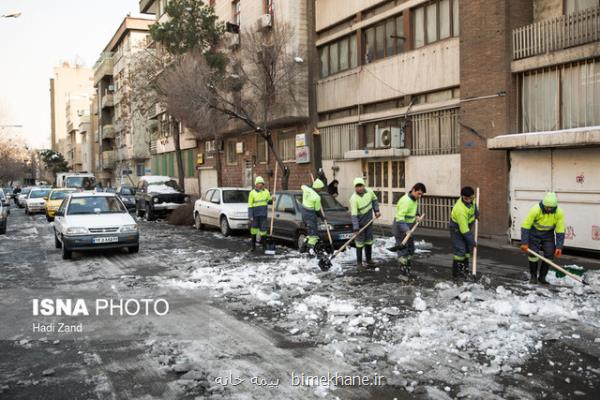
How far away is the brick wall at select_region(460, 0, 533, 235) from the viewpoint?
14.1 m

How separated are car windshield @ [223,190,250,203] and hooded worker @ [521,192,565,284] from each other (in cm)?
1047

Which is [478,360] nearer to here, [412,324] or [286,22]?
[412,324]

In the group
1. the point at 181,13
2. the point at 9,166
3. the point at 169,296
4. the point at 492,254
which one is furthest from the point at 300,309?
the point at 9,166

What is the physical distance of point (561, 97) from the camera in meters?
13.2

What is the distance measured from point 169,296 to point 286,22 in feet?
52.7

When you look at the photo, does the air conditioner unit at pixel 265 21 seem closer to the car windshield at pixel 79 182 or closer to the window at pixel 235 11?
the window at pixel 235 11

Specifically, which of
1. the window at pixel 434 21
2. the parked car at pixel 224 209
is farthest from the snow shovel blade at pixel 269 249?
the window at pixel 434 21

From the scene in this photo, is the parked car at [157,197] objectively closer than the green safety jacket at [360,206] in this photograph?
No

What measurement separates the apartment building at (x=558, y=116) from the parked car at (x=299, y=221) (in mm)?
4396

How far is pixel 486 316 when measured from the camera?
6.61 m

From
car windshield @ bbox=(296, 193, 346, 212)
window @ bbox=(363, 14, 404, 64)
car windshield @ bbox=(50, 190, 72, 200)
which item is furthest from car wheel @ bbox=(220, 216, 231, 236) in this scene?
car windshield @ bbox=(50, 190, 72, 200)

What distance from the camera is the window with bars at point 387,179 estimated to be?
18.4 metres

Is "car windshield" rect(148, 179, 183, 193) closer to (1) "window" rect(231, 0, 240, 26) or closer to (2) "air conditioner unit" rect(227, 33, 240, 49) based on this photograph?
(2) "air conditioner unit" rect(227, 33, 240, 49)

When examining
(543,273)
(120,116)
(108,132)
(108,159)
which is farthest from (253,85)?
(108,159)
